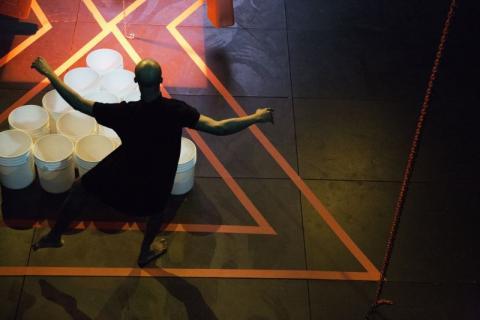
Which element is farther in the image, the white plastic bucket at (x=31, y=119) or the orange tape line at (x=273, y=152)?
the white plastic bucket at (x=31, y=119)

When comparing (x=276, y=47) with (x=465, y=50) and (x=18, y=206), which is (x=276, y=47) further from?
(x=18, y=206)

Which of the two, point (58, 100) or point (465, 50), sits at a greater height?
point (58, 100)

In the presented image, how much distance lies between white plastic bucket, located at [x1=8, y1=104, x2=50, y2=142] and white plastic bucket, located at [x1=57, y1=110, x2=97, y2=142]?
7.4 inches

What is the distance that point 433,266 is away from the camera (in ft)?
21.2

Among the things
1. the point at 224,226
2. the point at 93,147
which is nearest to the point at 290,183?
the point at 224,226

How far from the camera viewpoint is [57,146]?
6.65 metres

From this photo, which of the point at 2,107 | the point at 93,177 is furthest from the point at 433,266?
the point at 2,107

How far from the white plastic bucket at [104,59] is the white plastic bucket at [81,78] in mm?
325

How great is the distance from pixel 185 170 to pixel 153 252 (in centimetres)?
98

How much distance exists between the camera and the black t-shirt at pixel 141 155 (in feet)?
15.8

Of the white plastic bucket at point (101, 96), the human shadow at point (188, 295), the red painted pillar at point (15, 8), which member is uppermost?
the red painted pillar at point (15, 8)

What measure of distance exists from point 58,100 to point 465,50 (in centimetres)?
614

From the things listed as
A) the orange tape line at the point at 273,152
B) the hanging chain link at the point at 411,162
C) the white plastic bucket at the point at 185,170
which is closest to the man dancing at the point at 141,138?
the white plastic bucket at the point at 185,170

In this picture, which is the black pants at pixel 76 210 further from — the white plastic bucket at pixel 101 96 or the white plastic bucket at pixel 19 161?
the white plastic bucket at pixel 101 96
